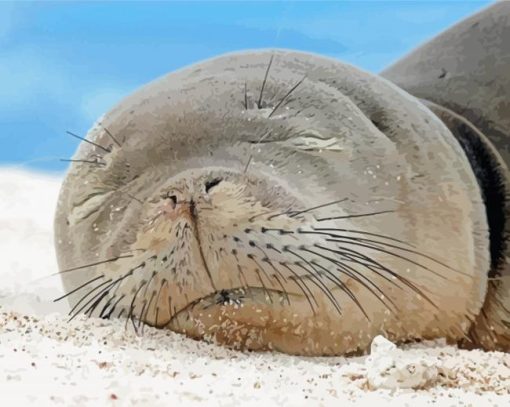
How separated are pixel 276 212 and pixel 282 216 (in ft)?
0.04

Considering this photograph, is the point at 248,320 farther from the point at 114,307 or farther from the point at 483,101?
the point at 483,101

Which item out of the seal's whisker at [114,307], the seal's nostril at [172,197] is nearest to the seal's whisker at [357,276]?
the seal's nostril at [172,197]

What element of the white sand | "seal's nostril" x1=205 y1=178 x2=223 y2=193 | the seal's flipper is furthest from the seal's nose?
the seal's flipper

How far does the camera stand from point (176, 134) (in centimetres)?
167

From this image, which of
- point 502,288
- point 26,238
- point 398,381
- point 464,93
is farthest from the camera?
point 26,238

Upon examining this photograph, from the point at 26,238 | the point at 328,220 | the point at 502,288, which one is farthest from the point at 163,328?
the point at 26,238

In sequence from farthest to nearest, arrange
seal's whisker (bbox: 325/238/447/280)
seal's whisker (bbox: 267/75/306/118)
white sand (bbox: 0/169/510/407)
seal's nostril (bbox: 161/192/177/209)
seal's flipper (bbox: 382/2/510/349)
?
seal's flipper (bbox: 382/2/510/349)
seal's whisker (bbox: 267/75/306/118)
seal's whisker (bbox: 325/238/447/280)
seal's nostril (bbox: 161/192/177/209)
white sand (bbox: 0/169/510/407)

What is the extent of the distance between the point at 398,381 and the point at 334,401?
0.15 m

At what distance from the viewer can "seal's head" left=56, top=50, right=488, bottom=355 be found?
1508 millimetres

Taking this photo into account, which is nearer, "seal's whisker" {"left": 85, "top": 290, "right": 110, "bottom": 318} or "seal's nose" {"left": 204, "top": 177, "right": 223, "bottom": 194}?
"seal's nose" {"left": 204, "top": 177, "right": 223, "bottom": 194}

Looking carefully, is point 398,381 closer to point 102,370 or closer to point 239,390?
point 239,390

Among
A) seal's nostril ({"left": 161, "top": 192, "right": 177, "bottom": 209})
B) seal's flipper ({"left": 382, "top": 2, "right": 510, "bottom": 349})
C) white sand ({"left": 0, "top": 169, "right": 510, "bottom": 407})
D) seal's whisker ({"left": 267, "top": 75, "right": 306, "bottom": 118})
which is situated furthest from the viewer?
seal's flipper ({"left": 382, "top": 2, "right": 510, "bottom": 349})

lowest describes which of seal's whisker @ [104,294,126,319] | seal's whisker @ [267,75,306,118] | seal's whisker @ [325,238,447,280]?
seal's whisker @ [104,294,126,319]

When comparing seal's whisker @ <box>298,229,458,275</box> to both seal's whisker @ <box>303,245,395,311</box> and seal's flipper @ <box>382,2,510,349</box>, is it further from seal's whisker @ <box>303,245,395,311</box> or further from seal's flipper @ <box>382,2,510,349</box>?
seal's flipper @ <box>382,2,510,349</box>
